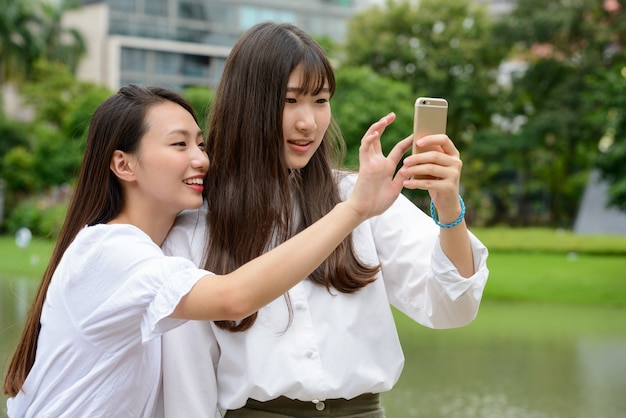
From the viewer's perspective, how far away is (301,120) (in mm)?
1828

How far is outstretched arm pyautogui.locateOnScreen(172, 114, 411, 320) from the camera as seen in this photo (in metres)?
1.49

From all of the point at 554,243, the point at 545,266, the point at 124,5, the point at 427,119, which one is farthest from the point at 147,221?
the point at 124,5

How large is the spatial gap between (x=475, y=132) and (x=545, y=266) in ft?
31.4

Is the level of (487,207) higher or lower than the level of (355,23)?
lower

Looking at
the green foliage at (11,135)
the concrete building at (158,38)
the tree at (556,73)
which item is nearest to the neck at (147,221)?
the tree at (556,73)

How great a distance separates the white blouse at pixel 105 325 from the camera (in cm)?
158

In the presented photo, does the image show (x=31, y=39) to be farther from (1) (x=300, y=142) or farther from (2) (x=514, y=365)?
(1) (x=300, y=142)

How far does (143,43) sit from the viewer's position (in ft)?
98.1

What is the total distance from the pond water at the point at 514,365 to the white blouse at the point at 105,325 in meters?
2.86

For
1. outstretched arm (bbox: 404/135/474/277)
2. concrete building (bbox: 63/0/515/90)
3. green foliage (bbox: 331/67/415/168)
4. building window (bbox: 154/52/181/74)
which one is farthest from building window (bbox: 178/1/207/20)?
outstretched arm (bbox: 404/135/474/277)

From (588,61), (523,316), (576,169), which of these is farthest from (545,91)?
(523,316)

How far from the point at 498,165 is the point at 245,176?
21006 millimetres

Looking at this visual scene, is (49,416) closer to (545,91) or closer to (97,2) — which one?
(545,91)

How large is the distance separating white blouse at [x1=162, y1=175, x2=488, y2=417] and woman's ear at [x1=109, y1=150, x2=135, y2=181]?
0.32 m
